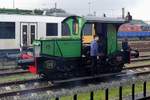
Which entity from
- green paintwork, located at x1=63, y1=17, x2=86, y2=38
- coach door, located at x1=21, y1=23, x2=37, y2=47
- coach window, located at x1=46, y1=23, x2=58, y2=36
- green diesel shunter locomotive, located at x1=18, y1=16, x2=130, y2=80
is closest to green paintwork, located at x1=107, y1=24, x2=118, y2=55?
green diesel shunter locomotive, located at x1=18, y1=16, x2=130, y2=80

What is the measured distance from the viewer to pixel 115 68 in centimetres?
1725

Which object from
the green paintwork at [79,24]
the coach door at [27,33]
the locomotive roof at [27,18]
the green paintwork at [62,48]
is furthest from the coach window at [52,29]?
the green paintwork at [62,48]

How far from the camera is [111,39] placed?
16484 mm

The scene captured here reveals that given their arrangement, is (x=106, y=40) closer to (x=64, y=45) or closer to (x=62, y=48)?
(x=64, y=45)

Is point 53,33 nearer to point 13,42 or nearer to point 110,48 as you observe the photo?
point 13,42

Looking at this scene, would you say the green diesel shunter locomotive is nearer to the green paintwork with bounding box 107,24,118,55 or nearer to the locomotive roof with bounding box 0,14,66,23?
the green paintwork with bounding box 107,24,118,55

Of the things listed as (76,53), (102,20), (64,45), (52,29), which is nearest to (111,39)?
(102,20)

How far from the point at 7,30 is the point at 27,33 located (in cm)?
134

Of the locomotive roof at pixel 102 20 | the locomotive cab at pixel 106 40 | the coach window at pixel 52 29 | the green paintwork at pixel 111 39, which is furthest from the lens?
the coach window at pixel 52 29

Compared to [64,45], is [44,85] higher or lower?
lower

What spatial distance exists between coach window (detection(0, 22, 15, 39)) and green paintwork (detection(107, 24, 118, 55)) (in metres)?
9.54

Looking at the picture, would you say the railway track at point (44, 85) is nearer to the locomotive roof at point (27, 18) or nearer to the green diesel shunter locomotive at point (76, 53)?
the green diesel shunter locomotive at point (76, 53)

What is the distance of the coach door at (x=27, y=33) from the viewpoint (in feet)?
81.3

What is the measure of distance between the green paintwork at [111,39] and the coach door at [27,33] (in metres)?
9.25
